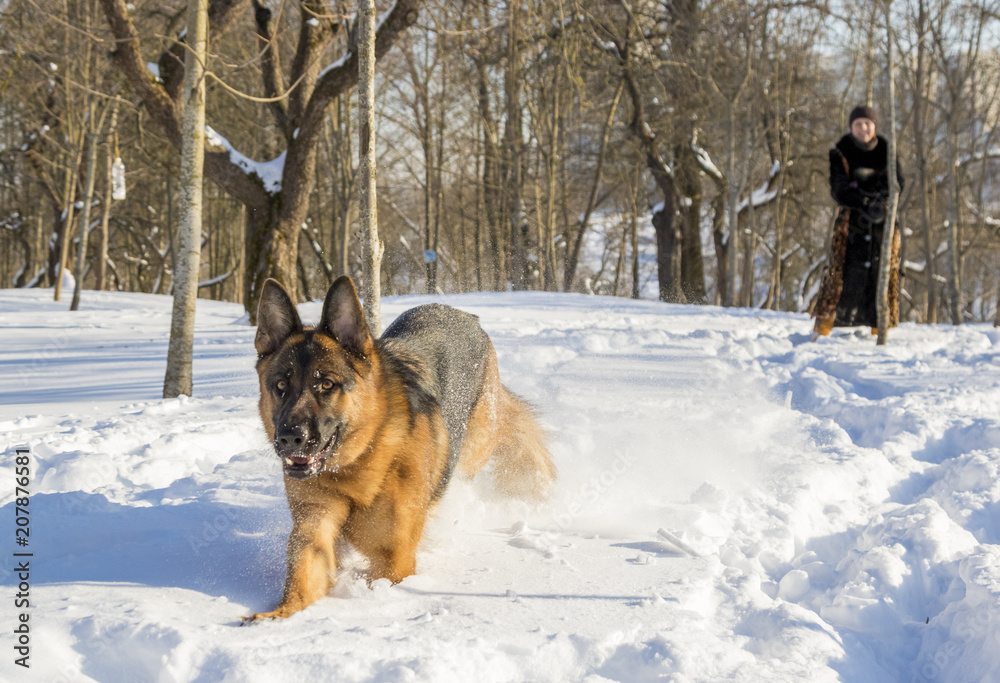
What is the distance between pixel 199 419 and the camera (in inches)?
221

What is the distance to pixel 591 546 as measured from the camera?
3.42 m

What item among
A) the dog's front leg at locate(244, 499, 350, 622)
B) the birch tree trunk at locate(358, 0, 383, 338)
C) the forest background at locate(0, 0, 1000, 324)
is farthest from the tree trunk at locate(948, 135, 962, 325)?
the dog's front leg at locate(244, 499, 350, 622)

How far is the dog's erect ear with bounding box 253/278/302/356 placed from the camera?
2967mm

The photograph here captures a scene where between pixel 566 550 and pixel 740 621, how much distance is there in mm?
930

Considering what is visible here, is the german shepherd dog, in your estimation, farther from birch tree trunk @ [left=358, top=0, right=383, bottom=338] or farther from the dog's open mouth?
birch tree trunk @ [left=358, top=0, right=383, bottom=338]

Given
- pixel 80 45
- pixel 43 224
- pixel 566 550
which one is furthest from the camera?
pixel 43 224

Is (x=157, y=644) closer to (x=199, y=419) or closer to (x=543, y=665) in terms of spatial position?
(x=543, y=665)

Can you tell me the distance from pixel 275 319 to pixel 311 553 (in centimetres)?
93

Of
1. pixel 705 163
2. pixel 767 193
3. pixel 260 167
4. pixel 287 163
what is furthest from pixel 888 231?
pixel 767 193

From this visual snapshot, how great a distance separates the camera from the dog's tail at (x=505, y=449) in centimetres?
411

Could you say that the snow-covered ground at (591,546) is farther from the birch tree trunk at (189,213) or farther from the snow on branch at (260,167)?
the snow on branch at (260,167)

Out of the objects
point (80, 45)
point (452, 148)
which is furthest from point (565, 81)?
point (80, 45)

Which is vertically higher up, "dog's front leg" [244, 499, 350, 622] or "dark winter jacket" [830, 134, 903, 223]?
"dark winter jacket" [830, 134, 903, 223]

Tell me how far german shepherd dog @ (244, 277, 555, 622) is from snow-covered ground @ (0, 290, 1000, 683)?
171 millimetres
